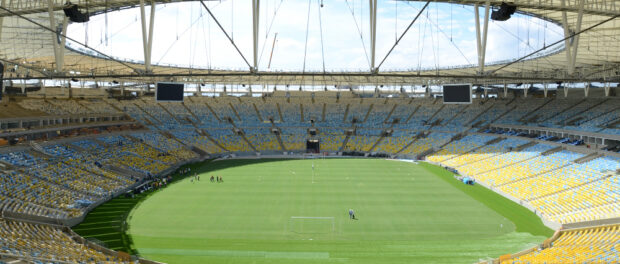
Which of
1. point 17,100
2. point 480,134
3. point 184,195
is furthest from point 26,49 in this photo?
point 480,134

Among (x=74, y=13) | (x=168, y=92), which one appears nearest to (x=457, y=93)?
(x=168, y=92)

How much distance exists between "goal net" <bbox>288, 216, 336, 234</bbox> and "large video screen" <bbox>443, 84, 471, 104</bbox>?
37.4 feet

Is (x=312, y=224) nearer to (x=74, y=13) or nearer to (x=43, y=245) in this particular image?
(x=43, y=245)

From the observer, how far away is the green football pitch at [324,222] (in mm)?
18188

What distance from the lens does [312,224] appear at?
22.2 metres

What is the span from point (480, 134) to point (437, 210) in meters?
26.3

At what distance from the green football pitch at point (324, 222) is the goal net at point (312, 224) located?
53 mm

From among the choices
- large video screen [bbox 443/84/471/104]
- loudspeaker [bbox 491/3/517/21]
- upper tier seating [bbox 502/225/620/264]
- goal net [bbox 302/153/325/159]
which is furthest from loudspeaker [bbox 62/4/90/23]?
goal net [bbox 302/153/325/159]

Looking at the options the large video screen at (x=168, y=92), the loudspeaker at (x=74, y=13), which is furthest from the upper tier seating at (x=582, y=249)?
the large video screen at (x=168, y=92)

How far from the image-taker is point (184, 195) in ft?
94.7

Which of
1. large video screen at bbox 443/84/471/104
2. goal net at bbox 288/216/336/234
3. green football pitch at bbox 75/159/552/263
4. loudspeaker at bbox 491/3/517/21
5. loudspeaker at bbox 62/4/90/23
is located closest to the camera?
loudspeaker at bbox 62/4/90/23

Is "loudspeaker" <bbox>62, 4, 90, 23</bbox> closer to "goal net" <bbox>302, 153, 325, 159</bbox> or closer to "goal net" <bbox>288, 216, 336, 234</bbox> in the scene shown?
"goal net" <bbox>288, 216, 336, 234</bbox>

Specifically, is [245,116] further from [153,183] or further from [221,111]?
[153,183]

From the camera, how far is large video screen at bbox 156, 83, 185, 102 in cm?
2853
